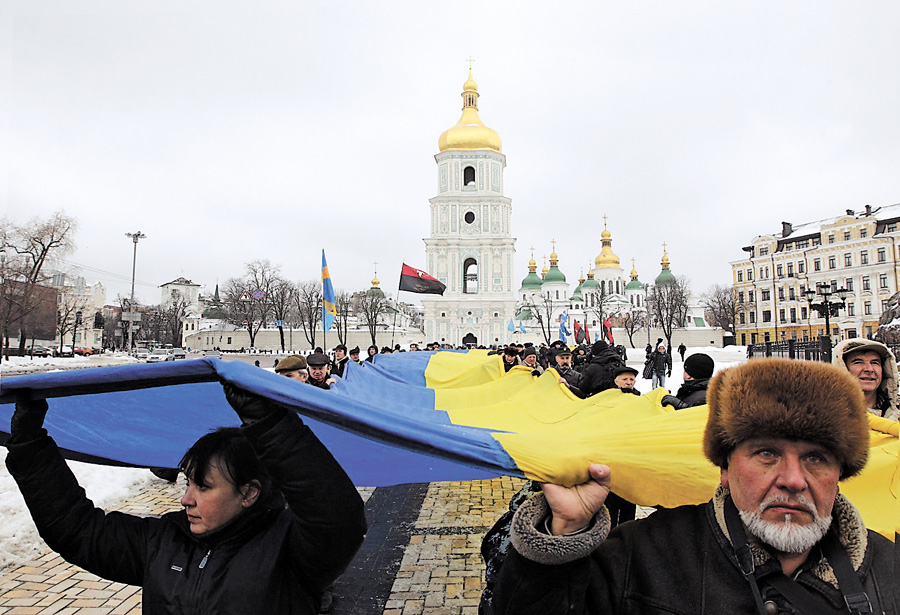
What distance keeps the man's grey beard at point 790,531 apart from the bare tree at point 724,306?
7774 centimetres

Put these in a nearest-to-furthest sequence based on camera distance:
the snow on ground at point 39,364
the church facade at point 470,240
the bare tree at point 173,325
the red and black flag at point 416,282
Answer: the red and black flag at point 416,282
the snow on ground at point 39,364
the church facade at point 470,240
the bare tree at point 173,325

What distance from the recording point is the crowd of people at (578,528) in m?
1.53

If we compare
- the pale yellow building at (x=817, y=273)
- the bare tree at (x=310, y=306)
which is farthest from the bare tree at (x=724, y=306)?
the bare tree at (x=310, y=306)

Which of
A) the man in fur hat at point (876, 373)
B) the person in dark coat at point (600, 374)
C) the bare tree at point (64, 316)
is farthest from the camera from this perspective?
the bare tree at point (64, 316)

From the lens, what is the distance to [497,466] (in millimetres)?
1988

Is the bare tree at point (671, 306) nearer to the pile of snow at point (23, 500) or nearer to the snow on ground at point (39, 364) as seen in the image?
the snow on ground at point (39, 364)

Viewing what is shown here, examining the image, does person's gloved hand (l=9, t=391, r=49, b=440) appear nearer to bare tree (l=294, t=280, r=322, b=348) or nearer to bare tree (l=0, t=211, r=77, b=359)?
bare tree (l=0, t=211, r=77, b=359)

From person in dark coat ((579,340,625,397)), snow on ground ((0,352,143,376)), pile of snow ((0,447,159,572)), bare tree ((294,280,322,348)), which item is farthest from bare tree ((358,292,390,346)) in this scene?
person in dark coat ((579,340,625,397))

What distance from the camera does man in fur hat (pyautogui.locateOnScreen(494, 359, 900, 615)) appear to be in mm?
1517

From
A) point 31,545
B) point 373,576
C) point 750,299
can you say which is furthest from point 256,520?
point 750,299

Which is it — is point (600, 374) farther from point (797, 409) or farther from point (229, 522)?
point (229, 522)

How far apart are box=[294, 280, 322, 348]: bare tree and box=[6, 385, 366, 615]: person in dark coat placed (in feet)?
211

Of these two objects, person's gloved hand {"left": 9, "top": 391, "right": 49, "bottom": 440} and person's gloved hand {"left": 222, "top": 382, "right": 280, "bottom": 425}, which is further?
person's gloved hand {"left": 9, "top": 391, "right": 49, "bottom": 440}

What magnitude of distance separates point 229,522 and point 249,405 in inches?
20.3
